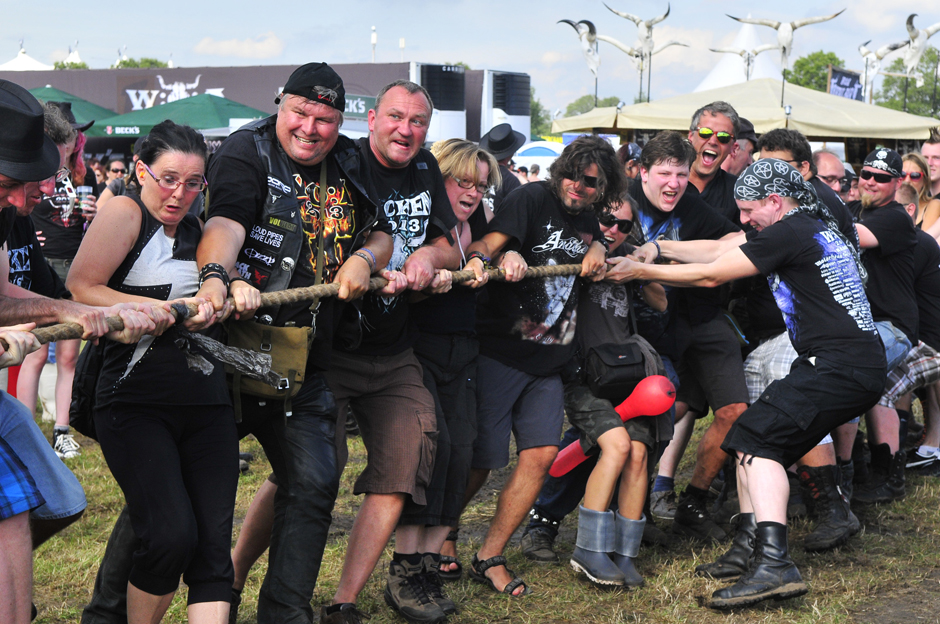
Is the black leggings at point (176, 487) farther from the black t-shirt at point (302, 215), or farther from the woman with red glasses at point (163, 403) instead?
the black t-shirt at point (302, 215)

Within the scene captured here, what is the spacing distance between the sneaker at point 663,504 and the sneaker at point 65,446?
4024 mm

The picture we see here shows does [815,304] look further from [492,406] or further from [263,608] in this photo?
[263,608]

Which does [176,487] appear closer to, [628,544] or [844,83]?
[628,544]

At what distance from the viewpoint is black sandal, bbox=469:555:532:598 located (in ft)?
14.4

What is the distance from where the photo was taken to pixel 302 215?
11.5 feet

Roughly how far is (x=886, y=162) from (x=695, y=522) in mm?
2890

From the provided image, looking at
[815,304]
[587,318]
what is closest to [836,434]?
[815,304]

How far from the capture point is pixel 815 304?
448cm

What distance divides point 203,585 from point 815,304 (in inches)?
123

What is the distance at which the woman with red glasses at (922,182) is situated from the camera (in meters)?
7.39

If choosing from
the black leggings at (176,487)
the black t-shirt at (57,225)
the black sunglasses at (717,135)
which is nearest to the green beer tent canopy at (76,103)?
the black t-shirt at (57,225)

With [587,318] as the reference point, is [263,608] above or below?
below

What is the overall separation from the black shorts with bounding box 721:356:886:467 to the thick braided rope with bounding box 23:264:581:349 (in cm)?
115

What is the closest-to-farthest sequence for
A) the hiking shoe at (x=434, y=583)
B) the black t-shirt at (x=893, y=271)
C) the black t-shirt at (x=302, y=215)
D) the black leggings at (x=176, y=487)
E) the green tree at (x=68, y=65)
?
1. the black leggings at (x=176, y=487)
2. the black t-shirt at (x=302, y=215)
3. the hiking shoe at (x=434, y=583)
4. the black t-shirt at (x=893, y=271)
5. the green tree at (x=68, y=65)
